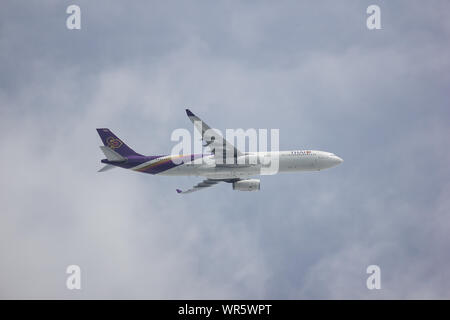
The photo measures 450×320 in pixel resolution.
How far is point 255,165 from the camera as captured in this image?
69625mm

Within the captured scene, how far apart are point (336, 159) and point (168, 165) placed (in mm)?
22786

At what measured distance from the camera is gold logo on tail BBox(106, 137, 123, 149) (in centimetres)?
7125

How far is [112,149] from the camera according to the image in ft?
231

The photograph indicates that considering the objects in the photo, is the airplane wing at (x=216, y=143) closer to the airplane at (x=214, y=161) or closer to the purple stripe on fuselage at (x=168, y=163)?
the airplane at (x=214, y=161)

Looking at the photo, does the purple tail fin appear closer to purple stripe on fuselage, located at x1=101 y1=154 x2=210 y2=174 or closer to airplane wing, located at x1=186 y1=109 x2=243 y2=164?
purple stripe on fuselage, located at x1=101 y1=154 x2=210 y2=174

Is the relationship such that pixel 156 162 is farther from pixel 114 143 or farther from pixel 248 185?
pixel 248 185

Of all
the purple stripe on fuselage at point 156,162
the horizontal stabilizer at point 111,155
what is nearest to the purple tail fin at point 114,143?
the purple stripe on fuselage at point 156,162

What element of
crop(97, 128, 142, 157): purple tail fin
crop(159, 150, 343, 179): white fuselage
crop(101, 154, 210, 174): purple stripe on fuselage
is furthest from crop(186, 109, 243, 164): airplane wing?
crop(97, 128, 142, 157): purple tail fin

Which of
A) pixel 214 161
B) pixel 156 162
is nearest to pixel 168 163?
pixel 156 162

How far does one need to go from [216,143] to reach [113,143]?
556 inches

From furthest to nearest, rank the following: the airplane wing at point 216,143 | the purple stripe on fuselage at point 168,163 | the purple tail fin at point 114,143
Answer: the purple tail fin at point 114,143, the purple stripe on fuselage at point 168,163, the airplane wing at point 216,143

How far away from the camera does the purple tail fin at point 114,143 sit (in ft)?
233
